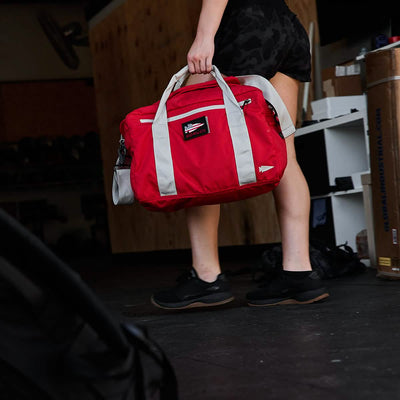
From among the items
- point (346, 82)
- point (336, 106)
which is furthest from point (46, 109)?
point (336, 106)

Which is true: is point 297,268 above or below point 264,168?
below

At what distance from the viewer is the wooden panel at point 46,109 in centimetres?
1008

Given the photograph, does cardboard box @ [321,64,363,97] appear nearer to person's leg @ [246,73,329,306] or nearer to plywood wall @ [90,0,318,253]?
plywood wall @ [90,0,318,253]

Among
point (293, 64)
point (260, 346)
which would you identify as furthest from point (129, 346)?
point (293, 64)

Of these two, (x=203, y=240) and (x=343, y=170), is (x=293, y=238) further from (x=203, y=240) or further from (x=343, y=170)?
(x=343, y=170)

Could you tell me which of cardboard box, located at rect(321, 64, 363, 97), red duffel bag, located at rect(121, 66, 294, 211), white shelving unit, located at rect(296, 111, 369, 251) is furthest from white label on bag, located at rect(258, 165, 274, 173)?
cardboard box, located at rect(321, 64, 363, 97)

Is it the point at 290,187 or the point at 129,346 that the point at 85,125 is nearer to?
the point at 290,187

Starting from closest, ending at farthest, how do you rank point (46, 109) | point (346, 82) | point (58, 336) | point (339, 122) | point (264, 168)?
point (58, 336)
point (264, 168)
point (339, 122)
point (346, 82)
point (46, 109)

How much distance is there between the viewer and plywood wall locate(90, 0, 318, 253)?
15.2 ft

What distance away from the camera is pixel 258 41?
2117 millimetres

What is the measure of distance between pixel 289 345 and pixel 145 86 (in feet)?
12.8

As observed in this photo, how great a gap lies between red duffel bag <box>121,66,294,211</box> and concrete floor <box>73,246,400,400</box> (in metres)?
0.37

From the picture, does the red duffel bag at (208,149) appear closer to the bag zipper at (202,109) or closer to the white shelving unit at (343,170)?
the bag zipper at (202,109)

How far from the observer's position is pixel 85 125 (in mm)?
10523
